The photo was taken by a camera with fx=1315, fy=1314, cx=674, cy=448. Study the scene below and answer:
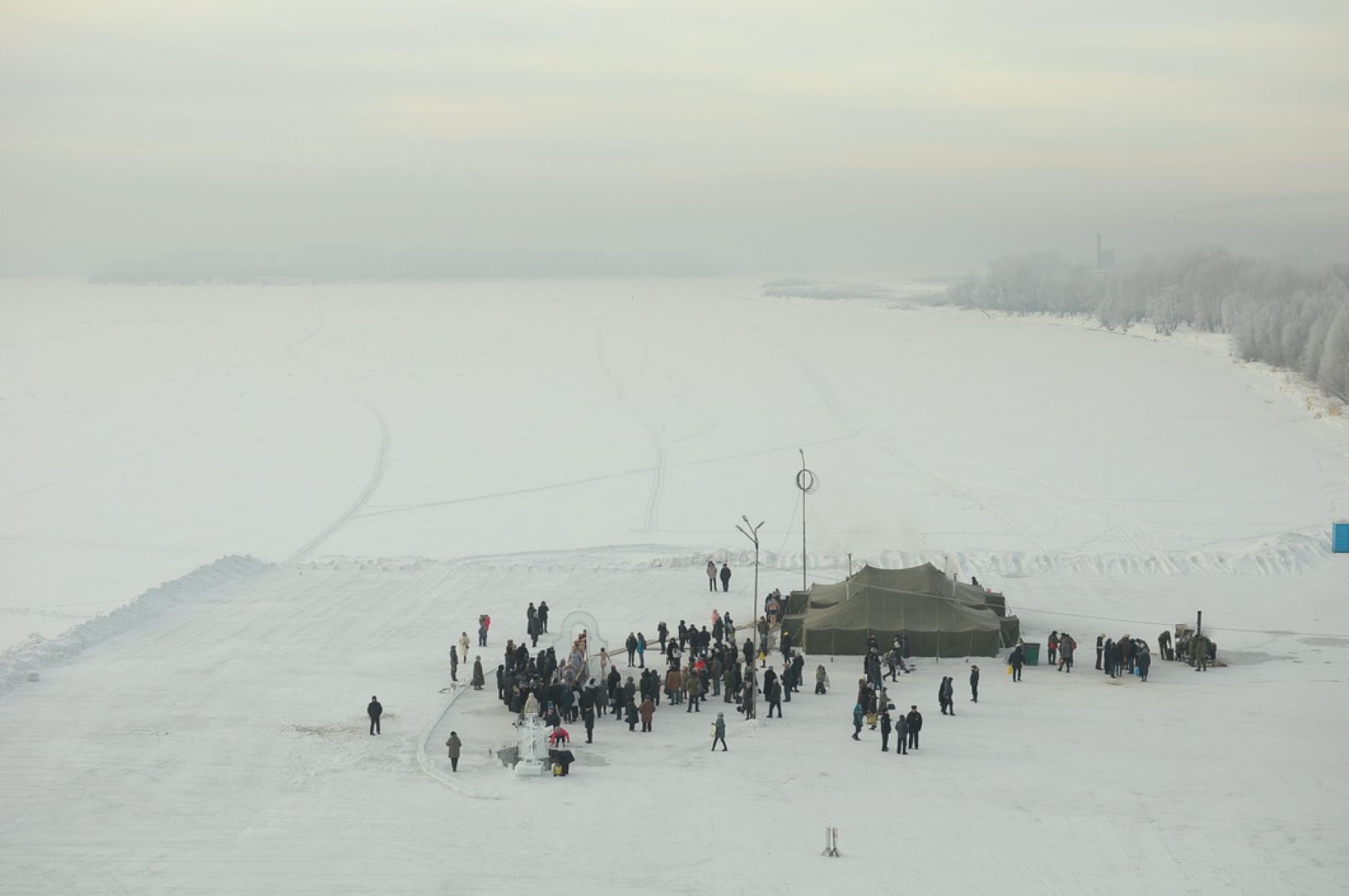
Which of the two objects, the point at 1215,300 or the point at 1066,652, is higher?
the point at 1215,300

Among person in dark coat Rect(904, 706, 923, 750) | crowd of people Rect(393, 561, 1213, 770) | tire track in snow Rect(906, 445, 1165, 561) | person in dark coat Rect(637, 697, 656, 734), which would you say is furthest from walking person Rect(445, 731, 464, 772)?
tire track in snow Rect(906, 445, 1165, 561)

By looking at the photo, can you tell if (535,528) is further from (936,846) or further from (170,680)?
(936,846)

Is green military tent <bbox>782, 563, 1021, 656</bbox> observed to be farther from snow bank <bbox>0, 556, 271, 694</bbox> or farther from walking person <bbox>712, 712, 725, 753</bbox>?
snow bank <bbox>0, 556, 271, 694</bbox>

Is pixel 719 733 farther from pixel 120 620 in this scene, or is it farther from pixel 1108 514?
pixel 1108 514

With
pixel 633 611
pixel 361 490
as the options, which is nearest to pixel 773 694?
pixel 633 611

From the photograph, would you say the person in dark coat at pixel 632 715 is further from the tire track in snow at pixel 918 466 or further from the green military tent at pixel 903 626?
the tire track in snow at pixel 918 466

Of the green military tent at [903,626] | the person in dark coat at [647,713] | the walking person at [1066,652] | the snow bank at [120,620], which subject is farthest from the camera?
the green military tent at [903,626]

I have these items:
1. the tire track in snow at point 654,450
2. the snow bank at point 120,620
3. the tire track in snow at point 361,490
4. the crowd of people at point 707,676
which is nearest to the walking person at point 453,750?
the crowd of people at point 707,676
